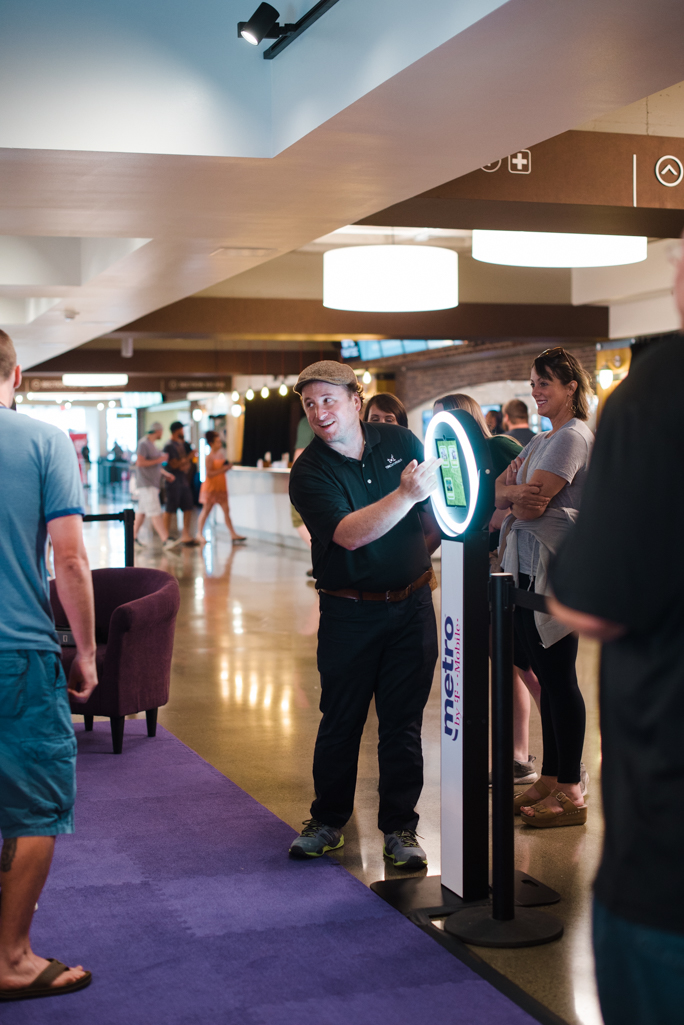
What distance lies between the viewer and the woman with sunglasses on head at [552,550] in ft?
11.6

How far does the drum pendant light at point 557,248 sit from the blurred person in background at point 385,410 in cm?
252

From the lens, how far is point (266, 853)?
3447 millimetres

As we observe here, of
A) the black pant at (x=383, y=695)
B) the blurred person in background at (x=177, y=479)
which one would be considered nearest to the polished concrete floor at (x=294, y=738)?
the black pant at (x=383, y=695)

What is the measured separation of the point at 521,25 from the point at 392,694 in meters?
2.06

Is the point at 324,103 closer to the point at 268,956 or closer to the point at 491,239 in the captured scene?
the point at 268,956

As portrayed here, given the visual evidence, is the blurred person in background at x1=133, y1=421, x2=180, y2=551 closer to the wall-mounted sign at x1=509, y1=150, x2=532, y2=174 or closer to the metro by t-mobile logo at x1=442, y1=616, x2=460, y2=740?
the wall-mounted sign at x1=509, y1=150, x2=532, y2=174

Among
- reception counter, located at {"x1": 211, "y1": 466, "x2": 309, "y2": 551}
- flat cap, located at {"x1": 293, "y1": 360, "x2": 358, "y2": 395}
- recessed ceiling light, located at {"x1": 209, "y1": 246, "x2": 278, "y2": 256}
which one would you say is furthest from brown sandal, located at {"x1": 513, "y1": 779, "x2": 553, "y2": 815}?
reception counter, located at {"x1": 211, "y1": 466, "x2": 309, "y2": 551}

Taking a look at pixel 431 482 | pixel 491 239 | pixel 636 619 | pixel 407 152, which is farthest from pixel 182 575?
pixel 636 619

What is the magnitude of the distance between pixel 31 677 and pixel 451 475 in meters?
1.28

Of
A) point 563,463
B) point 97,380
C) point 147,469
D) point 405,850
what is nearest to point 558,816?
point 405,850

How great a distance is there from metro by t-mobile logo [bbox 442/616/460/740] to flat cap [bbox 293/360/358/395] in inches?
33.9

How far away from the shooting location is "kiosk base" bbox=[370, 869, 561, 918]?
2961mm

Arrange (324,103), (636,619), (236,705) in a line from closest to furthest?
1. (636,619)
2. (324,103)
3. (236,705)

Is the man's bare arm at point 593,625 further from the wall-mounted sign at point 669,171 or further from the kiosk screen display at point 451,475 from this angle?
the wall-mounted sign at point 669,171
